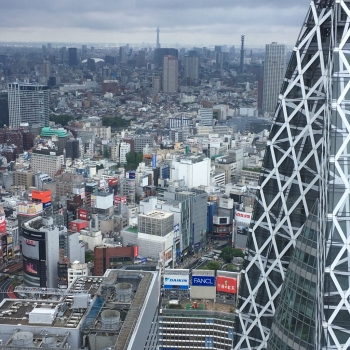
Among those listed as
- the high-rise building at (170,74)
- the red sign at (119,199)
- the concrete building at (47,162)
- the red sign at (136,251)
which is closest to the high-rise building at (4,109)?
the concrete building at (47,162)

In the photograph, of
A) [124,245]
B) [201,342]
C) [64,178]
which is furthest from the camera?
[64,178]

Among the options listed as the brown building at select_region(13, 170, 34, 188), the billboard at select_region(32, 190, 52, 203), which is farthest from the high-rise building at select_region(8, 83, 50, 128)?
the billboard at select_region(32, 190, 52, 203)

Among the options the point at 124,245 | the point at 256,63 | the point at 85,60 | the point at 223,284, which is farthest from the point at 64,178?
the point at 85,60

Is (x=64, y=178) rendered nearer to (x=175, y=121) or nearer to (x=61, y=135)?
(x=61, y=135)

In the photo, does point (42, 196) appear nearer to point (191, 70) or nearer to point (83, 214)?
point (83, 214)

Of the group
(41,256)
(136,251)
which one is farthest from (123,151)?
(41,256)

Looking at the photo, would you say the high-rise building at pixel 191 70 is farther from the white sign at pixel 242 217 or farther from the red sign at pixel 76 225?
the red sign at pixel 76 225

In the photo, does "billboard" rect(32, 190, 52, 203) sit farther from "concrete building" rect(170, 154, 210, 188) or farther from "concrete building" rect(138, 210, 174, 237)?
"concrete building" rect(170, 154, 210, 188)
